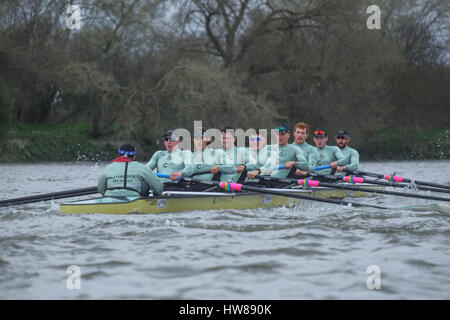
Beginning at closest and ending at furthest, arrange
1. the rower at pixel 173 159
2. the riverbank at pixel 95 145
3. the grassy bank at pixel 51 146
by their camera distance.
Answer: the rower at pixel 173 159 → the grassy bank at pixel 51 146 → the riverbank at pixel 95 145

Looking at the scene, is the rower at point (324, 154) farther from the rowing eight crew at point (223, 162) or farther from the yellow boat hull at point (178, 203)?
the yellow boat hull at point (178, 203)

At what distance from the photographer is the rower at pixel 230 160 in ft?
35.0

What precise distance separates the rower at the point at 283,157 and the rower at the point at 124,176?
11.5 feet

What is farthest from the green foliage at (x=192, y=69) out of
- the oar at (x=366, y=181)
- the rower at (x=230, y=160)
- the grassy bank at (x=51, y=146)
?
the rower at (x=230, y=160)

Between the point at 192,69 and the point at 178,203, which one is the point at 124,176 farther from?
the point at 192,69

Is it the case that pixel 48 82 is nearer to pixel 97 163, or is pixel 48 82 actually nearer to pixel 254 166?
pixel 97 163

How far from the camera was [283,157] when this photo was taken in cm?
1209

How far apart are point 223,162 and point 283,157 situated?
185 cm

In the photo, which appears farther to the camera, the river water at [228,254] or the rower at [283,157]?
the rower at [283,157]

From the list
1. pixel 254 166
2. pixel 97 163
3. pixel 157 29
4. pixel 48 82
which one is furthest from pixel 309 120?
pixel 254 166

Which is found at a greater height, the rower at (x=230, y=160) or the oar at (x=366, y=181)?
the rower at (x=230, y=160)

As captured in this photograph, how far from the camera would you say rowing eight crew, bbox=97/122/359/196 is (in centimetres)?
874

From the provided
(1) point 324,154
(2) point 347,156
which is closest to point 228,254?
A: (1) point 324,154
